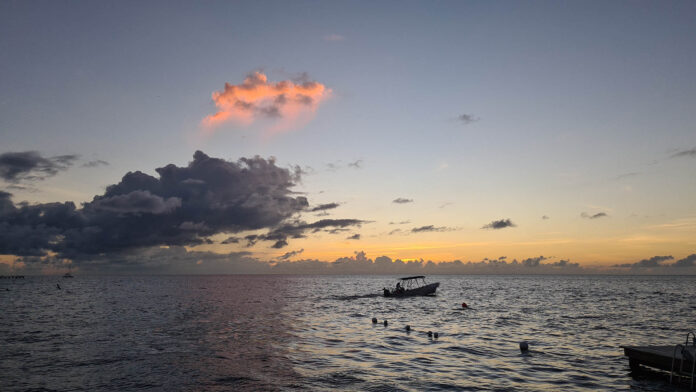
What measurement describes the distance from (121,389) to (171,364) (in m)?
6.15

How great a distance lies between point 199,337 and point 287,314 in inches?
923

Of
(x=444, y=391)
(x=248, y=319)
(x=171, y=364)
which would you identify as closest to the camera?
(x=444, y=391)

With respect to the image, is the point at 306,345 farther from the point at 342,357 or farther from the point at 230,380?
the point at 230,380

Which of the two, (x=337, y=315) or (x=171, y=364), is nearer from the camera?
(x=171, y=364)

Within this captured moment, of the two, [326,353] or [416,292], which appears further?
[416,292]

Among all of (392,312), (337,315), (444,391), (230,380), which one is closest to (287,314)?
(337,315)

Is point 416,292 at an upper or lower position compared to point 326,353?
lower

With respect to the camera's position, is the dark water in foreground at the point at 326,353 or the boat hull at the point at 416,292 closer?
the dark water in foreground at the point at 326,353

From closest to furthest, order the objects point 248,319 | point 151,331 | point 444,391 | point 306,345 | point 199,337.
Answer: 1. point 444,391
2. point 306,345
3. point 199,337
4. point 151,331
5. point 248,319

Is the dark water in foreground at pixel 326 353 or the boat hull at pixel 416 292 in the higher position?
the dark water in foreground at pixel 326 353

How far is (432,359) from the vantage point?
1225 inches

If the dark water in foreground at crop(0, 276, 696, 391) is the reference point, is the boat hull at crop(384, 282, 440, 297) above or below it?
below

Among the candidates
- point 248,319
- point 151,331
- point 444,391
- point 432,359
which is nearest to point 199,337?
point 151,331

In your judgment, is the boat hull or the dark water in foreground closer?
the dark water in foreground
